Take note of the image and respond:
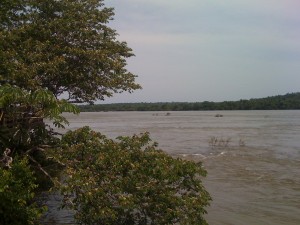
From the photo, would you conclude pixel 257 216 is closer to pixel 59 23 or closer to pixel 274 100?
pixel 59 23

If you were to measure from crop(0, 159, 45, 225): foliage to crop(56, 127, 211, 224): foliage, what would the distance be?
2.62 feet

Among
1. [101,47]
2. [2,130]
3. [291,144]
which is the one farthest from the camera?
[291,144]

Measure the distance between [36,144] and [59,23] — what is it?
148 inches

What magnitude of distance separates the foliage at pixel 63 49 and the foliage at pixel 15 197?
10.9 feet

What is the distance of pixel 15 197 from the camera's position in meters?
6.54

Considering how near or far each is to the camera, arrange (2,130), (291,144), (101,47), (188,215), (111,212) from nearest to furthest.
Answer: (111,212), (188,215), (2,130), (101,47), (291,144)

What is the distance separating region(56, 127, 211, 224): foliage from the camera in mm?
7520

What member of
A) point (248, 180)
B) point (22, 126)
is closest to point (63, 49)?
point (22, 126)

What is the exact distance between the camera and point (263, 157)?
928 inches

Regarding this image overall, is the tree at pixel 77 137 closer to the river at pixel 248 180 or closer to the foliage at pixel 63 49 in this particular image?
the foliage at pixel 63 49

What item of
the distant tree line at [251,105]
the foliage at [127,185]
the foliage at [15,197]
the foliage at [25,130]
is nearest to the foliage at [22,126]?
the foliage at [25,130]

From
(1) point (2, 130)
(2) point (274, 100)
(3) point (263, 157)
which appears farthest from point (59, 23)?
(2) point (274, 100)

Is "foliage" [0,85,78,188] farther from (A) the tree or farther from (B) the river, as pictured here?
(B) the river

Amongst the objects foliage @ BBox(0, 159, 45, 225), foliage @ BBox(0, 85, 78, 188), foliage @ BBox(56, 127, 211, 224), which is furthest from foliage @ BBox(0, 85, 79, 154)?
foliage @ BBox(0, 159, 45, 225)
